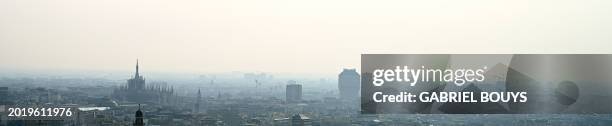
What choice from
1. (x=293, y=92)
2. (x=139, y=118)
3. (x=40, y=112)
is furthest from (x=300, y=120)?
(x=40, y=112)

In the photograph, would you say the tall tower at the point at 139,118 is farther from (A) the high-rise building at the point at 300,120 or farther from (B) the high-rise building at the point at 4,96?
(A) the high-rise building at the point at 300,120

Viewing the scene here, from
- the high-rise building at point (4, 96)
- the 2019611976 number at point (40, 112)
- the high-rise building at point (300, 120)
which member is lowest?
the high-rise building at point (300, 120)

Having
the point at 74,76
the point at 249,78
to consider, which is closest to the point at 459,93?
the point at 249,78

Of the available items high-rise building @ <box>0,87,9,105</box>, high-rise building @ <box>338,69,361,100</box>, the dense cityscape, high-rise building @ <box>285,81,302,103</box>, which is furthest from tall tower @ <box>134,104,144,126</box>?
high-rise building @ <box>338,69,361,100</box>

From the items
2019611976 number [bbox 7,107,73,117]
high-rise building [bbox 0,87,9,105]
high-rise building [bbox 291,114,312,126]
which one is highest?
high-rise building [bbox 0,87,9,105]

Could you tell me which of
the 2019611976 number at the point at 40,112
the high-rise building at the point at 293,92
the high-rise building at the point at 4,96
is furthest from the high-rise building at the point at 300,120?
the high-rise building at the point at 4,96

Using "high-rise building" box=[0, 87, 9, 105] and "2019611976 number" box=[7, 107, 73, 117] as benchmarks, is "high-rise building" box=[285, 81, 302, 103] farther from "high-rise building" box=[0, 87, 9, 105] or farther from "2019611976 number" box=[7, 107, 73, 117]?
"high-rise building" box=[0, 87, 9, 105]

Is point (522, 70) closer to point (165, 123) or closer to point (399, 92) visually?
point (399, 92)

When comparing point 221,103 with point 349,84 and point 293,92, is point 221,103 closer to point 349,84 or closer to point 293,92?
point 293,92
